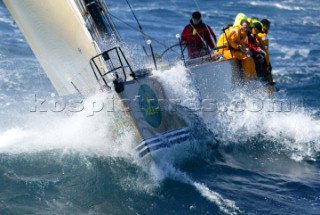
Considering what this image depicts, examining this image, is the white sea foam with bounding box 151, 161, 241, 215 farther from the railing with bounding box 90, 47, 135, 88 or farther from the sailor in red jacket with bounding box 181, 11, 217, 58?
the sailor in red jacket with bounding box 181, 11, 217, 58

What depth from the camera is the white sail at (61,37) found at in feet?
29.4

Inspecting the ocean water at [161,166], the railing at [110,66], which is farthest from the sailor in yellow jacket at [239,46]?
the railing at [110,66]

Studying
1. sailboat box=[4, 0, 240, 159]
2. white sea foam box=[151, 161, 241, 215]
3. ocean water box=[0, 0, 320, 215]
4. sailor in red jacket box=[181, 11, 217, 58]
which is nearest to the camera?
white sea foam box=[151, 161, 241, 215]

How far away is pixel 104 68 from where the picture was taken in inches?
340

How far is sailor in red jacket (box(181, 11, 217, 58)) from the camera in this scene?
9.81 metres

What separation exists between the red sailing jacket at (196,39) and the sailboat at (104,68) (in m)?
0.27

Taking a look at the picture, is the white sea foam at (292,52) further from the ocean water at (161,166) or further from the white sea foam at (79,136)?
the white sea foam at (79,136)

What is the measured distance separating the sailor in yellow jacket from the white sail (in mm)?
2240

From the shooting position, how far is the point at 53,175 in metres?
8.39

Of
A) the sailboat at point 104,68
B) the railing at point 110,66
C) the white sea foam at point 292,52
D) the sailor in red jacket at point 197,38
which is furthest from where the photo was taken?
the white sea foam at point 292,52

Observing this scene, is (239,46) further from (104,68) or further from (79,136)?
(79,136)

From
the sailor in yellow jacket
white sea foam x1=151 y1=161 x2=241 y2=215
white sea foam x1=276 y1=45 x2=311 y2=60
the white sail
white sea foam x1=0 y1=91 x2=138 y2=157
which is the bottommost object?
white sea foam x1=276 y1=45 x2=311 y2=60

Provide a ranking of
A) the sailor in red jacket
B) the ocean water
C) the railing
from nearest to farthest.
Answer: the ocean water < the railing < the sailor in red jacket

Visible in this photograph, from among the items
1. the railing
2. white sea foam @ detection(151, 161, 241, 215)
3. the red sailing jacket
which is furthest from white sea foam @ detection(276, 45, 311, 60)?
white sea foam @ detection(151, 161, 241, 215)
